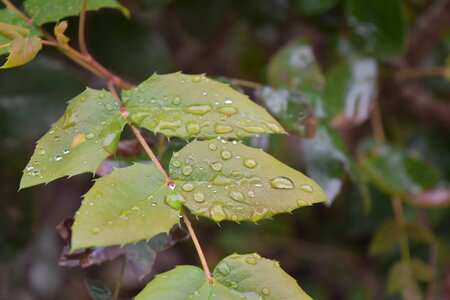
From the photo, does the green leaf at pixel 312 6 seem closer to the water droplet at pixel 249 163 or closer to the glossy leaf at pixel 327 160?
the glossy leaf at pixel 327 160

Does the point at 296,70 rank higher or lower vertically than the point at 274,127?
lower

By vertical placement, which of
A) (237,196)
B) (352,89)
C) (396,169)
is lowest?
(396,169)

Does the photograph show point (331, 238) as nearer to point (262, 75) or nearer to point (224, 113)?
point (262, 75)

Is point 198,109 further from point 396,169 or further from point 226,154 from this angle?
point 396,169

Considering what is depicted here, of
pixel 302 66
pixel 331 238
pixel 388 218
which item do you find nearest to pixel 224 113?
pixel 302 66

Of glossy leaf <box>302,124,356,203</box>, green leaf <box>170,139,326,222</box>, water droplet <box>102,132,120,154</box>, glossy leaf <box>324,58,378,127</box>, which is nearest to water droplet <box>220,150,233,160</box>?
green leaf <box>170,139,326,222</box>

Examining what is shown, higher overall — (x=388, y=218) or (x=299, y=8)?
(x=299, y=8)

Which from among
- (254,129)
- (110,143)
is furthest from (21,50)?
(254,129)
